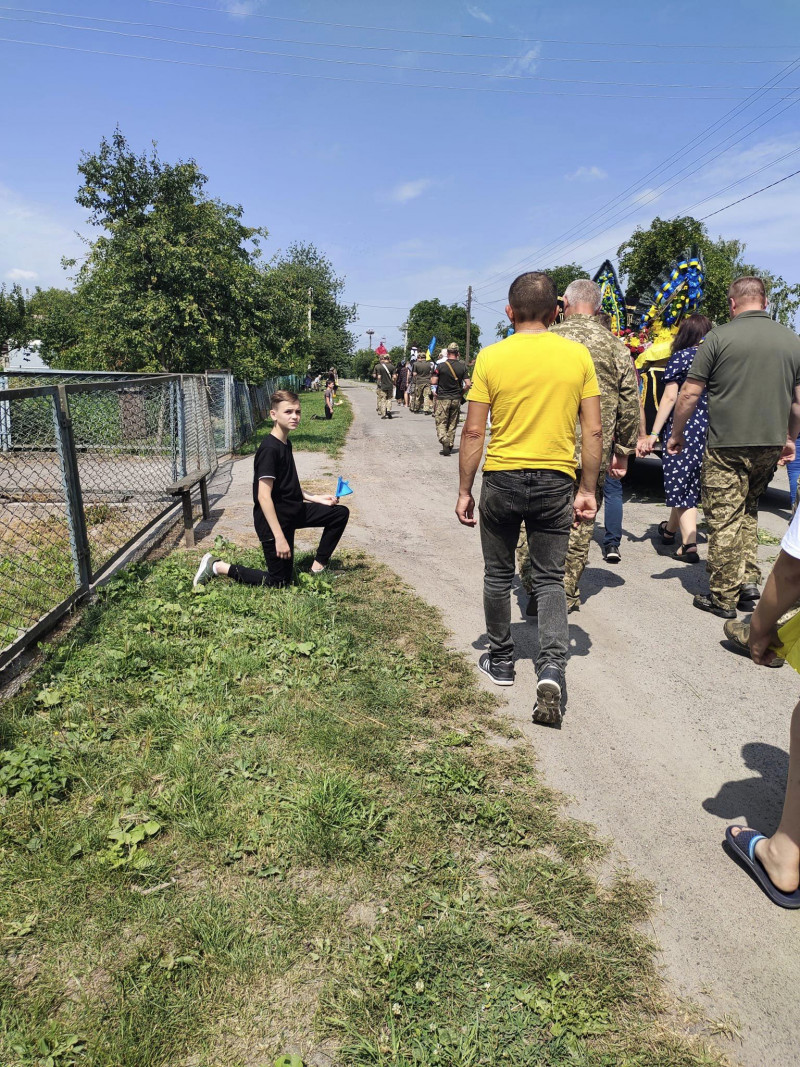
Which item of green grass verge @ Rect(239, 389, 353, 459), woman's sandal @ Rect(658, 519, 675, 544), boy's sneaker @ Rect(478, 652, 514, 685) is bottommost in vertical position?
boy's sneaker @ Rect(478, 652, 514, 685)

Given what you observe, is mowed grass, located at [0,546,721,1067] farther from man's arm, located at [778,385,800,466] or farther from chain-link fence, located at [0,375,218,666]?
man's arm, located at [778,385,800,466]

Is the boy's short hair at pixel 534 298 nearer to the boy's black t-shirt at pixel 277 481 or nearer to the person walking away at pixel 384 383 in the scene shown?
the boy's black t-shirt at pixel 277 481

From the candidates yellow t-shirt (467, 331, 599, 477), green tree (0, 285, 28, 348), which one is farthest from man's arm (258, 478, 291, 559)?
green tree (0, 285, 28, 348)

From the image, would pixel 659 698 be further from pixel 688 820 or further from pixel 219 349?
pixel 219 349

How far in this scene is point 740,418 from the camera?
4793 mm

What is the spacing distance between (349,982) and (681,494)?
206 inches

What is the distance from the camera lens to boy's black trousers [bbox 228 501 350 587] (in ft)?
16.6

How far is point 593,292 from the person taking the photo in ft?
15.3

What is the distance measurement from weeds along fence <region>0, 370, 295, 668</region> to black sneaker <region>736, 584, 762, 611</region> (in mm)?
4621

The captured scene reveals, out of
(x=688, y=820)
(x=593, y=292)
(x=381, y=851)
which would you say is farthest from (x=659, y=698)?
(x=593, y=292)

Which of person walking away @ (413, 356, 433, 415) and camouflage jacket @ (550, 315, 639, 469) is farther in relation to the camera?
person walking away @ (413, 356, 433, 415)

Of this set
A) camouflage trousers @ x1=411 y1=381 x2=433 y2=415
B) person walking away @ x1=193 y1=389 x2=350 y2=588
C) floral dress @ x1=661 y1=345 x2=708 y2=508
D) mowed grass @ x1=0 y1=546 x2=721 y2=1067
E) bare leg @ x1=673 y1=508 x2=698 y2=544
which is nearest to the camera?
mowed grass @ x1=0 y1=546 x2=721 y2=1067

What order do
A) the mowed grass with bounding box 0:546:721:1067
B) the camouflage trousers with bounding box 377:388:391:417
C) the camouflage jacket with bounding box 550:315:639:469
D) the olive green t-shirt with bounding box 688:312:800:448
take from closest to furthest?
1. the mowed grass with bounding box 0:546:721:1067
2. the camouflage jacket with bounding box 550:315:639:469
3. the olive green t-shirt with bounding box 688:312:800:448
4. the camouflage trousers with bounding box 377:388:391:417

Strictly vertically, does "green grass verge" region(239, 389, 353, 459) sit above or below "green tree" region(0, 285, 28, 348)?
below
